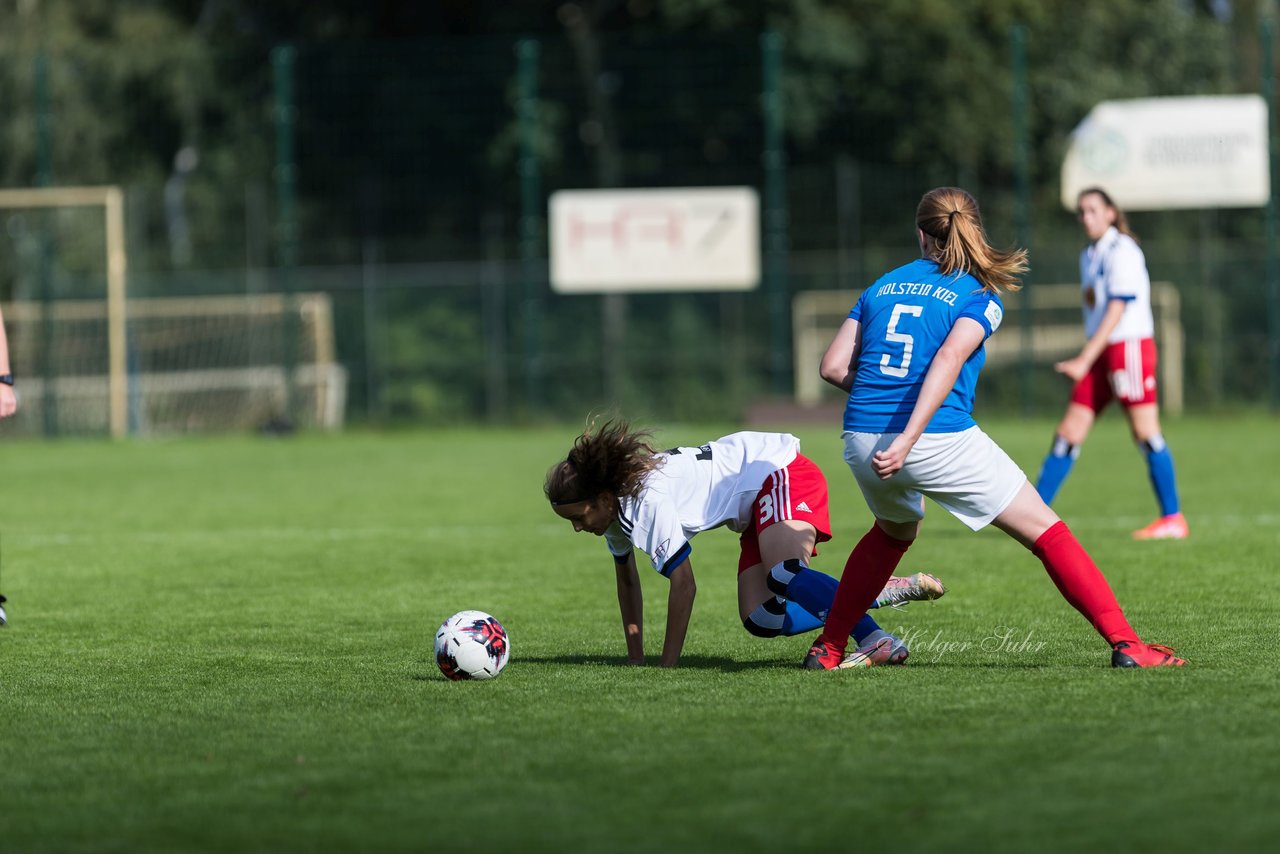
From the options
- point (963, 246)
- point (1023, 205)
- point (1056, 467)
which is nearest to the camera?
point (963, 246)

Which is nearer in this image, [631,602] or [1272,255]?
[631,602]

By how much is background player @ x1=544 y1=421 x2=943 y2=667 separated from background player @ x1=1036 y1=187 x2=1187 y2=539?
4277mm

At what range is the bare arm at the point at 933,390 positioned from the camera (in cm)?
571

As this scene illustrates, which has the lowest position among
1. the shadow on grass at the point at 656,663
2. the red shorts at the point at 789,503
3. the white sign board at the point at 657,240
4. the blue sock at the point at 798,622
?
the shadow on grass at the point at 656,663

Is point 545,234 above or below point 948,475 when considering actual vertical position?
above

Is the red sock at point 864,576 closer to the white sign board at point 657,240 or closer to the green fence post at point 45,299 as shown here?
the white sign board at point 657,240

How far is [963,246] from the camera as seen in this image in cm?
601

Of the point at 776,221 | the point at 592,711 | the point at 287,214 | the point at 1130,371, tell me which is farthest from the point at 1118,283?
the point at 287,214

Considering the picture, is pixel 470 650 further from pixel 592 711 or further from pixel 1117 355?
pixel 1117 355

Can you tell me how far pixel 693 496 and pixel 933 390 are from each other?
3.77 feet

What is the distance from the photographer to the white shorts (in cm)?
587

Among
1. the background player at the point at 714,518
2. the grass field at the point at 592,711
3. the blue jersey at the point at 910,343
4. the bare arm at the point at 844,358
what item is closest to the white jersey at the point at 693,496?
the background player at the point at 714,518

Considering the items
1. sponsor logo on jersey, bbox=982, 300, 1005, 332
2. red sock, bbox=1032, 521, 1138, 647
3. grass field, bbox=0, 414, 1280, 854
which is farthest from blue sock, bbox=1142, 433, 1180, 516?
sponsor logo on jersey, bbox=982, 300, 1005, 332

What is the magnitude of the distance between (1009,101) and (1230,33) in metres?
3.45
